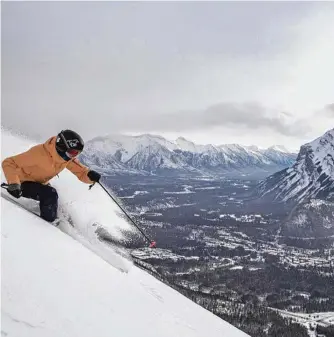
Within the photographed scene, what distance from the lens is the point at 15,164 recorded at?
8.99 metres

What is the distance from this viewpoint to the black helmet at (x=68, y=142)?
907cm

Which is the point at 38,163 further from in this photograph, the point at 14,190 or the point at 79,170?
the point at 79,170

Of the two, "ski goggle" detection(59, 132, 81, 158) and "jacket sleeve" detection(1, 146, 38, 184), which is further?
"ski goggle" detection(59, 132, 81, 158)

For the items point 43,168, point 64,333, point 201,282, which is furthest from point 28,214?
point 201,282

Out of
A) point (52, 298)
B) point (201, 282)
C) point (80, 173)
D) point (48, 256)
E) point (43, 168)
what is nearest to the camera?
point (52, 298)

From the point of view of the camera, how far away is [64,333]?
5.13 meters

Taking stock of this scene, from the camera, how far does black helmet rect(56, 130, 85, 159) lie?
357 inches

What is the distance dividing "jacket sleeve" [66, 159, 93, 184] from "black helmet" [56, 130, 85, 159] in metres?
1.20

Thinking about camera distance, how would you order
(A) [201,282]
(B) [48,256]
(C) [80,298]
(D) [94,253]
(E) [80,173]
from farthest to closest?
1. (A) [201,282]
2. (E) [80,173]
3. (D) [94,253]
4. (B) [48,256]
5. (C) [80,298]

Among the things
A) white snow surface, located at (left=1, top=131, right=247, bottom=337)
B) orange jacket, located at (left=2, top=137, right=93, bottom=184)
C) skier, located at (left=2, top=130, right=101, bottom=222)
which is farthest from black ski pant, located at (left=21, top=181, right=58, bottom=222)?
white snow surface, located at (left=1, top=131, right=247, bottom=337)

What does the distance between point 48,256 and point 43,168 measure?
10.2ft

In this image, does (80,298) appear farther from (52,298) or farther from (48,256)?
(48,256)

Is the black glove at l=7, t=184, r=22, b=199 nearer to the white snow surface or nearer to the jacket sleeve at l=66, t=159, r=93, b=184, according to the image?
the white snow surface

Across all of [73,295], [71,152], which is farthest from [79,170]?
[73,295]
